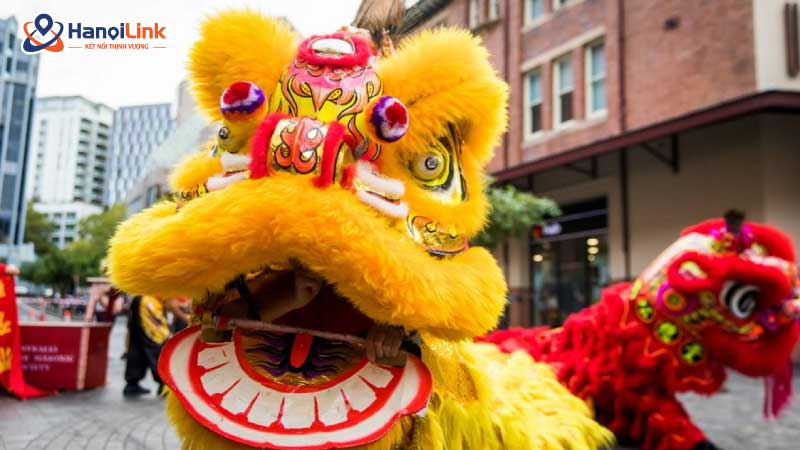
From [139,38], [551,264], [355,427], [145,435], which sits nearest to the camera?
[355,427]

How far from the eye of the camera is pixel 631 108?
11492 millimetres

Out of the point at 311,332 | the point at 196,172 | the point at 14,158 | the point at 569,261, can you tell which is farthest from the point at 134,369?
the point at 14,158

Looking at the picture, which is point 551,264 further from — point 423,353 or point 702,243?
point 423,353

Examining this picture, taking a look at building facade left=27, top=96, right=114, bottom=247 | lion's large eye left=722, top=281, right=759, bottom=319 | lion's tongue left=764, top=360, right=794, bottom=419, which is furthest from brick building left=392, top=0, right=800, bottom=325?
building facade left=27, top=96, right=114, bottom=247

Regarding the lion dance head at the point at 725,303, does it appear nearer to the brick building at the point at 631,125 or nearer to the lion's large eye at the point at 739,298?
the lion's large eye at the point at 739,298

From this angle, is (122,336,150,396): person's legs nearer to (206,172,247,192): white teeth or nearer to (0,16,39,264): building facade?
(206,172,247,192): white teeth

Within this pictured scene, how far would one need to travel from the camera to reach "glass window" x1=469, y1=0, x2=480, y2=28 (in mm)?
14681

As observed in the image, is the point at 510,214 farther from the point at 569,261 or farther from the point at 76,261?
the point at 76,261

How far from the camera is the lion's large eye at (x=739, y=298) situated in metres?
3.58

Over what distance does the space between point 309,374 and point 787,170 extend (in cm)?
992

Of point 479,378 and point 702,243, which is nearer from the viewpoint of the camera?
point 479,378

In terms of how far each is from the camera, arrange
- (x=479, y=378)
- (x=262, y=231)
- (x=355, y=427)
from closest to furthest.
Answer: (x=262, y=231) → (x=355, y=427) → (x=479, y=378)

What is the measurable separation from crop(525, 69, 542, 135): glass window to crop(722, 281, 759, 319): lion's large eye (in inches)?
406

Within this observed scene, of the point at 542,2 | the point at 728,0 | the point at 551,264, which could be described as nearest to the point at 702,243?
the point at 728,0
